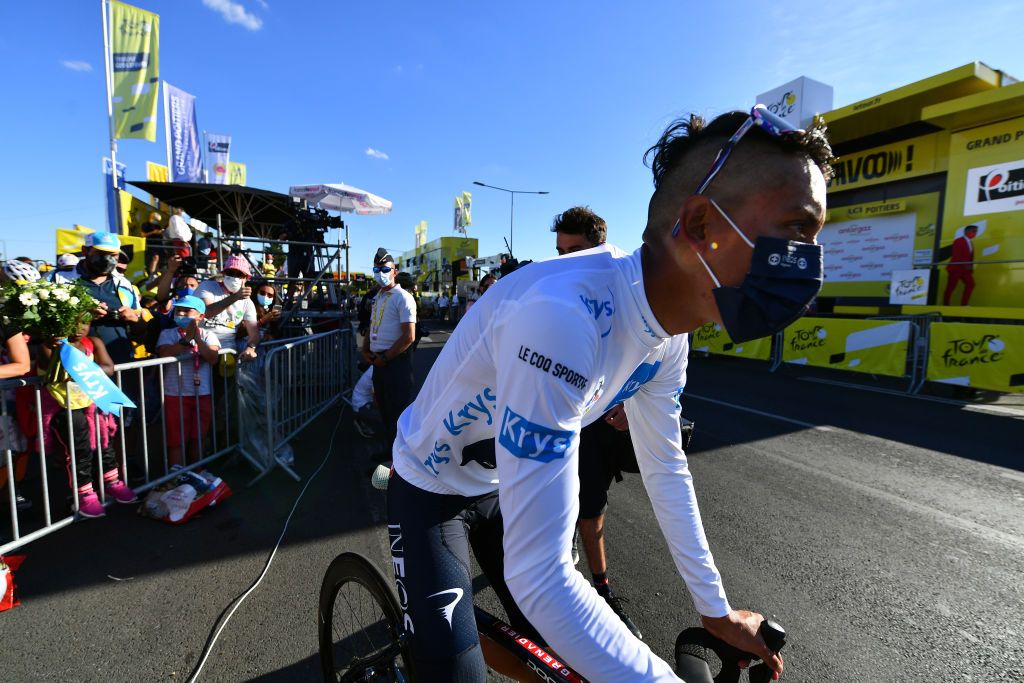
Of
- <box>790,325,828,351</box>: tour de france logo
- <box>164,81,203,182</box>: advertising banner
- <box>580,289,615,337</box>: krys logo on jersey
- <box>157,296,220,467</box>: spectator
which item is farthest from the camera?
<box>164,81,203,182</box>: advertising banner

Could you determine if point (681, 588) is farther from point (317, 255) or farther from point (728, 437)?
point (317, 255)

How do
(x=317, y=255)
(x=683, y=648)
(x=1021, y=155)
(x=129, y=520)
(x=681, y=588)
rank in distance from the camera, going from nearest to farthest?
(x=683, y=648), (x=681, y=588), (x=129, y=520), (x=317, y=255), (x=1021, y=155)

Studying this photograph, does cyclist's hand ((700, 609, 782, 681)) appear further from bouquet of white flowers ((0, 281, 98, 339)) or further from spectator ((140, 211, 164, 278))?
spectator ((140, 211, 164, 278))

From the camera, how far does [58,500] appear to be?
3.92 metres

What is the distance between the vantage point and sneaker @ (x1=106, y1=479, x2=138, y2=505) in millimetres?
3698

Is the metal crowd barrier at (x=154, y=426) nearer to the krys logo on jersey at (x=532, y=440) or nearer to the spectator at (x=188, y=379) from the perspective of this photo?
the spectator at (x=188, y=379)

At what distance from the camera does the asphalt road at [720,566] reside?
235cm

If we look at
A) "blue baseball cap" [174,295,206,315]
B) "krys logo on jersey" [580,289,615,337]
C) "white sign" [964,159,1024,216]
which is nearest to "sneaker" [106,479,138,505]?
"blue baseball cap" [174,295,206,315]

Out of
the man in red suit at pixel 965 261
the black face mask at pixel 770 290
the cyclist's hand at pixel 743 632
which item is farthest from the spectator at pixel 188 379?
the man in red suit at pixel 965 261

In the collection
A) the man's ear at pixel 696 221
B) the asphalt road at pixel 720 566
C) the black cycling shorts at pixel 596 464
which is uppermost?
the man's ear at pixel 696 221

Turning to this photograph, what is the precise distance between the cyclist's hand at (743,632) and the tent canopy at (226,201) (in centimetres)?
941

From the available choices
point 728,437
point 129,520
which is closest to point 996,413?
point 728,437

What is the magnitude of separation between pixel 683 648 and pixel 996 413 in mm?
8727

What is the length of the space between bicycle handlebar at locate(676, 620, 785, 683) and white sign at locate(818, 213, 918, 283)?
15.5 metres
